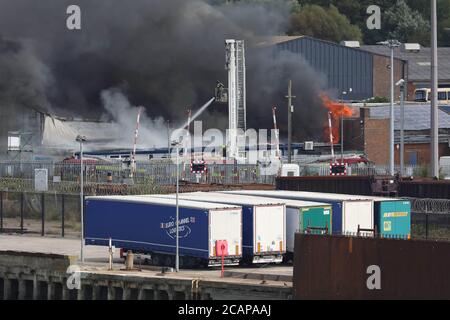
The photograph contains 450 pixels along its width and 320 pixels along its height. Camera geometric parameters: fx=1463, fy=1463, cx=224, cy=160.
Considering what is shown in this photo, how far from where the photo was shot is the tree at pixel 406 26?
465 feet

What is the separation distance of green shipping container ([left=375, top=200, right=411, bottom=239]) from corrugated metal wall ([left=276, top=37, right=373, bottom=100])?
55438 millimetres

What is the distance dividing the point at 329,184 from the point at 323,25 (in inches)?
2913

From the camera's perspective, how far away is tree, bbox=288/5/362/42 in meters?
133

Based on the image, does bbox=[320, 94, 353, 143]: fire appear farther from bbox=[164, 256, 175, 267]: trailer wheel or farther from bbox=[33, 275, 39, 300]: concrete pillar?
bbox=[33, 275, 39, 300]: concrete pillar

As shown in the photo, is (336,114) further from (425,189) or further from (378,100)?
(425,189)

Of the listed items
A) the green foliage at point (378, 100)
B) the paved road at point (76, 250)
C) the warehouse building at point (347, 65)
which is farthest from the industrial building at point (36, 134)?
the green foliage at point (378, 100)

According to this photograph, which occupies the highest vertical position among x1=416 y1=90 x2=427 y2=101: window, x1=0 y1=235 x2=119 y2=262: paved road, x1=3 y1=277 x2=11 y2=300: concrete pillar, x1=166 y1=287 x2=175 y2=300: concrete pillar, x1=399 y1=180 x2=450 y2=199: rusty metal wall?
x1=416 y1=90 x2=427 y2=101: window

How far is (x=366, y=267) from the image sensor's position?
40.7 m

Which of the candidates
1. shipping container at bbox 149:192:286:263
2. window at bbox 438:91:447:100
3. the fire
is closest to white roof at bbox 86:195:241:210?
shipping container at bbox 149:192:286:263

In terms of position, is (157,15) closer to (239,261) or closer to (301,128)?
(301,128)

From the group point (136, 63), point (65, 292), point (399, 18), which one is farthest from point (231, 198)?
point (399, 18)

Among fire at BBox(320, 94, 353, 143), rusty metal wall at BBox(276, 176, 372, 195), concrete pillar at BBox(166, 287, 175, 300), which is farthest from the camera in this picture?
fire at BBox(320, 94, 353, 143)
